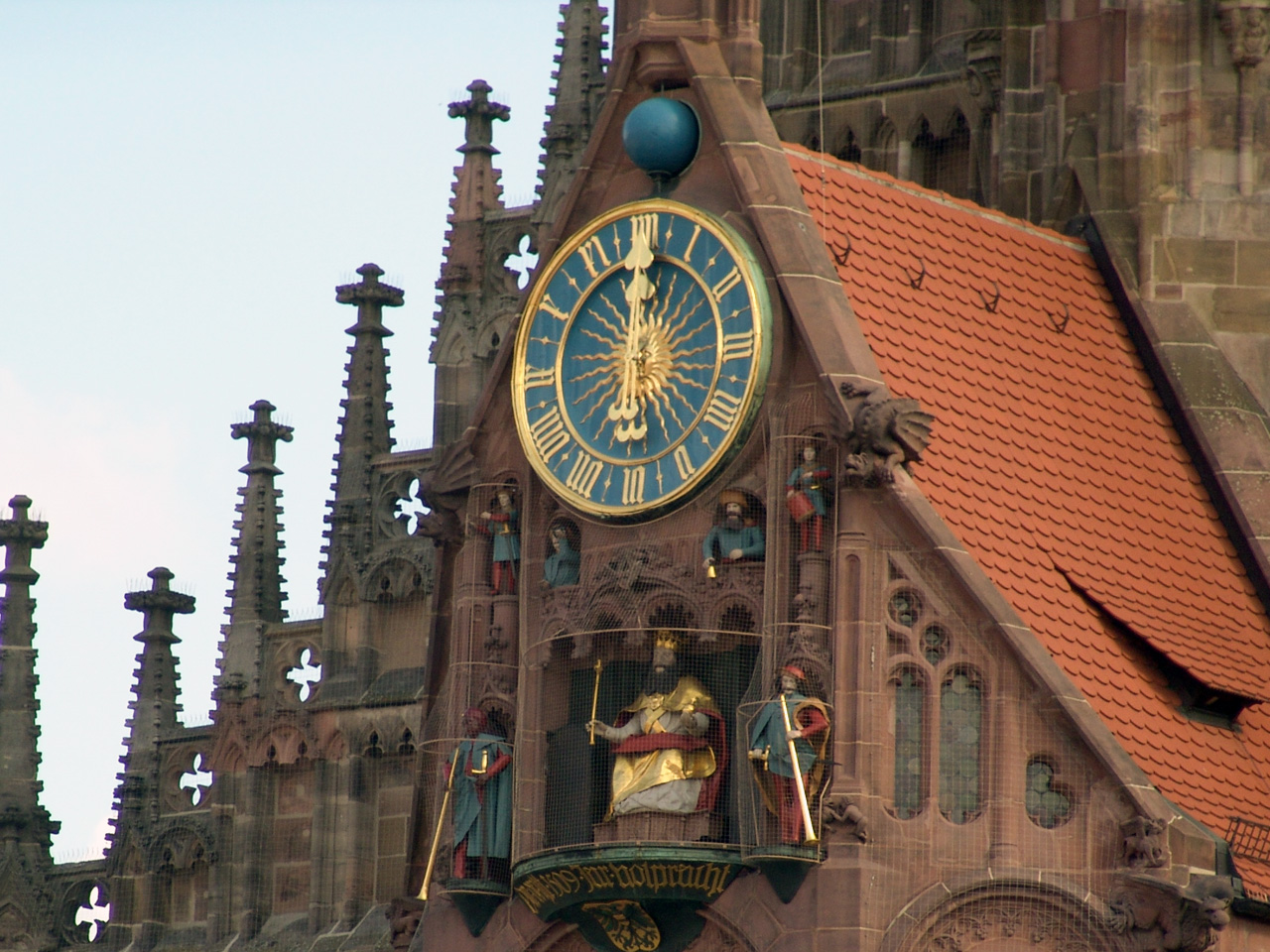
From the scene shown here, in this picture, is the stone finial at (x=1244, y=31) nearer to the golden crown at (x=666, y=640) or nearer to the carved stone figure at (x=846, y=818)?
the golden crown at (x=666, y=640)

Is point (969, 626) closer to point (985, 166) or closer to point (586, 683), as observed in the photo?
point (586, 683)

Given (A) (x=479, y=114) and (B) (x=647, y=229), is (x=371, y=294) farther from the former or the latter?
(B) (x=647, y=229)

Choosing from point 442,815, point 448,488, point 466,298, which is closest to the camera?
point 442,815

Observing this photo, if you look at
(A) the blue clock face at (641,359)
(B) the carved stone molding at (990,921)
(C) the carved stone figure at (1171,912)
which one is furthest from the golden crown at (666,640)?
(C) the carved stone figure at (1171,912)

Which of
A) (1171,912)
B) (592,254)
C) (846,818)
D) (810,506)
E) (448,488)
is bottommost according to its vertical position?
(1171,912)

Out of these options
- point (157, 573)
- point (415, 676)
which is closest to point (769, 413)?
point (415, 676)

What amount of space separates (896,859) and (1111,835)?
1.78 meters

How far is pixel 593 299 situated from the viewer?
45.7m

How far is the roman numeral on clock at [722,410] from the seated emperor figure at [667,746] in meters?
1.86

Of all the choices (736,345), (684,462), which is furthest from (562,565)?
(736,345)

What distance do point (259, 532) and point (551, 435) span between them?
50.5 ft

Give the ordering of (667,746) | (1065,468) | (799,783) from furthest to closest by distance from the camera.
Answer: (1065,468)
(667,746)
(799,783)

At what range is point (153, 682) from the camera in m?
60.9

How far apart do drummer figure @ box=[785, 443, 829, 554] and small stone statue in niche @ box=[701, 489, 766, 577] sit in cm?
60
